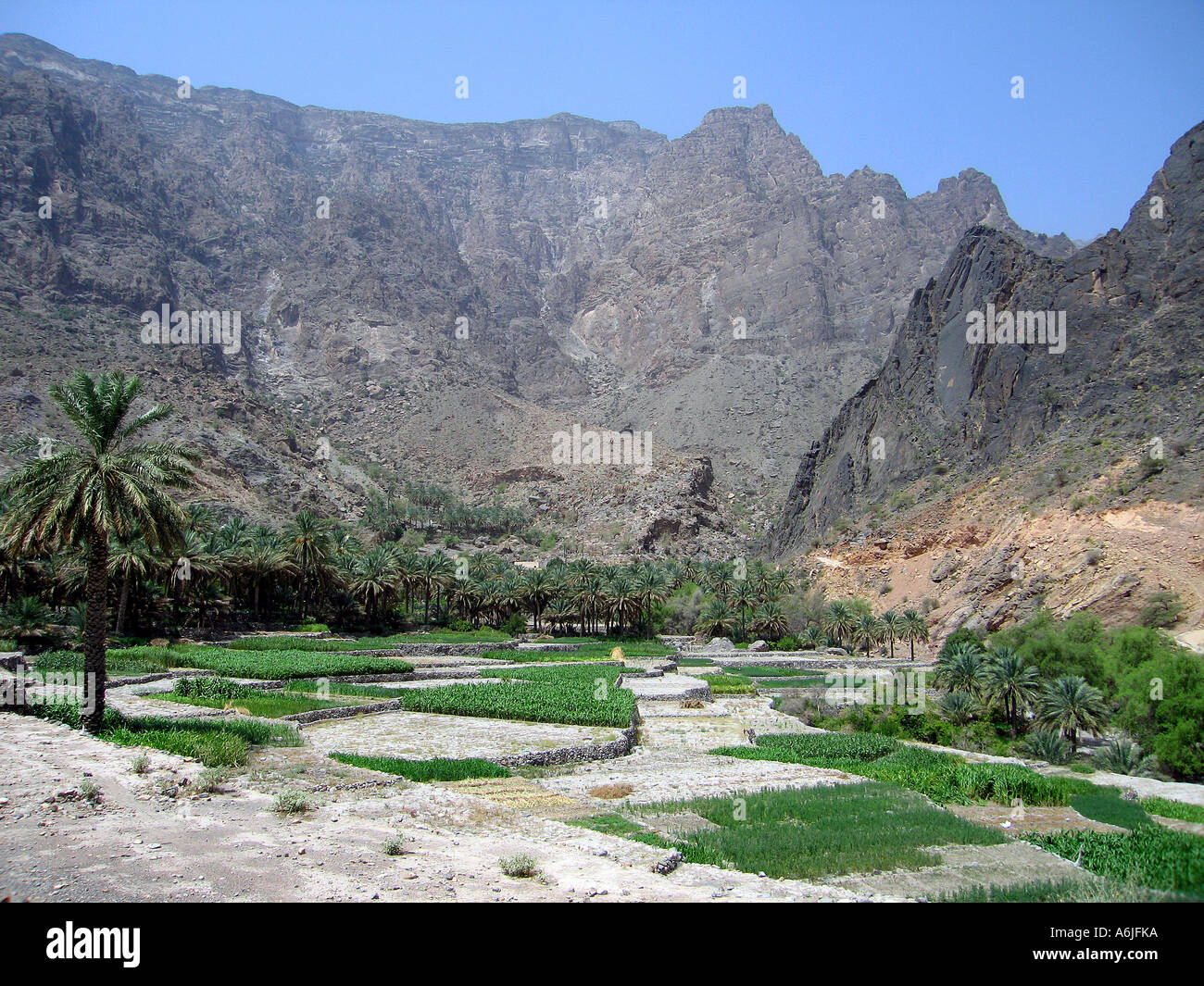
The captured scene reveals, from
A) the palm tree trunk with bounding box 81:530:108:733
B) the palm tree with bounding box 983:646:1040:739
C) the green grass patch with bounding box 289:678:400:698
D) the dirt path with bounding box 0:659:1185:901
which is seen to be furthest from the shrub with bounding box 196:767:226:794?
the palm tree with bounding box 983:646:1040:739

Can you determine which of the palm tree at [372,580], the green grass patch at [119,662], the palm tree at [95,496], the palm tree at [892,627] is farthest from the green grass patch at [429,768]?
the palm tree at [892,627]

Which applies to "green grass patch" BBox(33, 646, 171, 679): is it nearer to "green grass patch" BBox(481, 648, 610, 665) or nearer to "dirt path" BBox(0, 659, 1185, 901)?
"dirt path" BBox(0, 659, 1185, 901)

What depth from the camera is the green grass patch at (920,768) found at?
791 inches

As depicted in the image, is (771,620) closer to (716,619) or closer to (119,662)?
(716,619)

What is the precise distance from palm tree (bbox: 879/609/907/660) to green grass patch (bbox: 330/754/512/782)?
47.6m

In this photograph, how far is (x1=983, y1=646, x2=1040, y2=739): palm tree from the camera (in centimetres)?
3484

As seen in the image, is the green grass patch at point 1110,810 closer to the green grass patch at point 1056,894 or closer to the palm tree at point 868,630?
the green grass patch at point 1056,894

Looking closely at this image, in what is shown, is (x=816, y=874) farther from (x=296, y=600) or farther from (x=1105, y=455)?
(x=296, y=600)

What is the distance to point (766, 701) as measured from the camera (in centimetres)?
4241

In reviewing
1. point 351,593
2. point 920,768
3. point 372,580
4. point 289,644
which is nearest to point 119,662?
point 289,644

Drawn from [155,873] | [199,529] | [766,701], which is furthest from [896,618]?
[155,873]

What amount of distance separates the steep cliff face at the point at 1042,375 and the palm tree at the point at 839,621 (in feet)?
63.0

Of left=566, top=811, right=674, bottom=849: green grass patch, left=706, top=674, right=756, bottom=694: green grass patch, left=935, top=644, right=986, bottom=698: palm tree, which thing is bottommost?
left=706, top=674, right=756, bottom=694: green grass patch

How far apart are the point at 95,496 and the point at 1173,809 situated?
2630 centimetres
